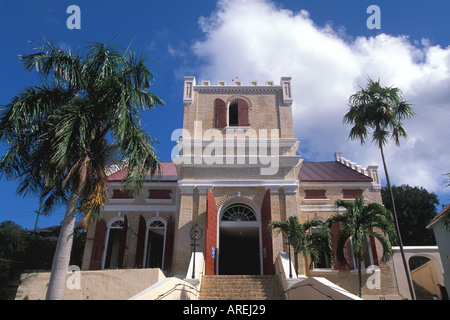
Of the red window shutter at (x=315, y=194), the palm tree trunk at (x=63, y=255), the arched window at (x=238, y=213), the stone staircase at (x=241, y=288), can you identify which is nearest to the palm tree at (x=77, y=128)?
the palm tree trunk at (x=63, y=255)

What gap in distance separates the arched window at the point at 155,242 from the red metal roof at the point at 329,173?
375 inches

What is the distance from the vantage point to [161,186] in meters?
22.6

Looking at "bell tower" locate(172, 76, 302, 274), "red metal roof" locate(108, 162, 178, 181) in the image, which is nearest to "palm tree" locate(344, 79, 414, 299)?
"bell tower" locate(172, 76, 302, 274)

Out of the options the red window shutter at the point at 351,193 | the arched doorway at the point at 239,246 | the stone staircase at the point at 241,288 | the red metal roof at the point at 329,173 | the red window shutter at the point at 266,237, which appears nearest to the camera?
the stone staircase at the point at 241,288

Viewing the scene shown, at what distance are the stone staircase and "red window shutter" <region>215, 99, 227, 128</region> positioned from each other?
9.25 metres

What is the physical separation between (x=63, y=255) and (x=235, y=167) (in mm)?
11194

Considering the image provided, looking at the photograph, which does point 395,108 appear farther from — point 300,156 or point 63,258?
point 63,258

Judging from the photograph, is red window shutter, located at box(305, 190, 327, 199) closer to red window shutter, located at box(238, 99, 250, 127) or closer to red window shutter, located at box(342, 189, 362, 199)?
red window shutter, located at box(342, 189, 362, 199)

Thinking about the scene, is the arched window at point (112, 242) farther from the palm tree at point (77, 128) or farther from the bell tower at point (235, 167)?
the palm tree at point (77, 128)

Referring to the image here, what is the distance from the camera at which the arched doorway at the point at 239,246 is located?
63.7 ft

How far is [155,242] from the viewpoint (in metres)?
22.5

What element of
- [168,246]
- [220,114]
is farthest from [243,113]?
[168,246]

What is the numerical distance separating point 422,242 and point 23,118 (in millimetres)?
38078

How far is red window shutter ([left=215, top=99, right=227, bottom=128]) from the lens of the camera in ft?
68.7
